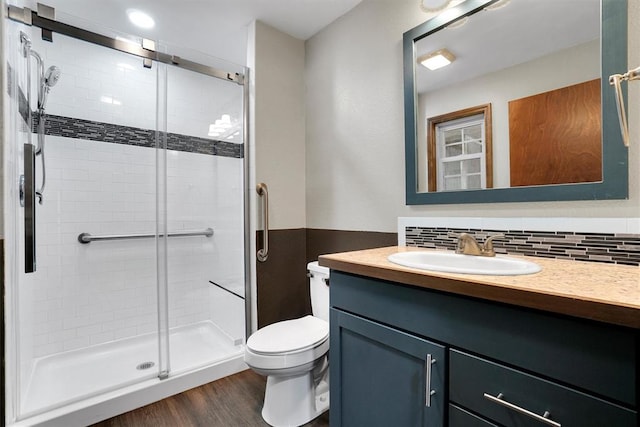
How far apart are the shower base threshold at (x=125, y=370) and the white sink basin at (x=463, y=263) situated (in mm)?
1466

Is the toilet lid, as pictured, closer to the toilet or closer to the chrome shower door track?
the toilet

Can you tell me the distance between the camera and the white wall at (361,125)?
167 centimetres

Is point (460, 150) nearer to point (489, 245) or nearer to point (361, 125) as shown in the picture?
point (489, 245)

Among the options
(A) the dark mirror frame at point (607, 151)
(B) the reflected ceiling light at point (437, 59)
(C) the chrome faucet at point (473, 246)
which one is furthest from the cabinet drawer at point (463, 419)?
(B) the reflected ceiling light at point (437, 59)

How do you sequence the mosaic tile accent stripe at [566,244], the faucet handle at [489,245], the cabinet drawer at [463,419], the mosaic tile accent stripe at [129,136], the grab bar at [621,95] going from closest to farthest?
Answer: 1. the cabinet drawer at [463,419]
2. the grab bar at [621,95]
3. the mosaic tile accent stripe at [566,244]
4. the faucet handle at [489,245]
5. the mosaic tile accent stripe at [129,136]

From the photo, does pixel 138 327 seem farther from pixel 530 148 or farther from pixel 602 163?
pixel 602 163

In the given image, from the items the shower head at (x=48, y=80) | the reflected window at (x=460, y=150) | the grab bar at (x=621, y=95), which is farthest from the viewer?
the shower head at (x=48, y=80)

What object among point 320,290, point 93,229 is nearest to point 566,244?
point 320,290

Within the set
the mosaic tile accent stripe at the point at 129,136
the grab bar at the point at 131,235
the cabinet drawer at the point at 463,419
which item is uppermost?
the mosaic tile accent stripe at the point at 129,136

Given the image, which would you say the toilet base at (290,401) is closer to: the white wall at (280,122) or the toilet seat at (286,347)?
the toilet seat at (286,347)

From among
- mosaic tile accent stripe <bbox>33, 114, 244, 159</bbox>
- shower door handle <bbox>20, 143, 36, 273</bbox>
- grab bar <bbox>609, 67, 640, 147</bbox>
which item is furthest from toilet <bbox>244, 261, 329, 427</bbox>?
grab bar <bbox>609, 67, 640, 147</bbox>

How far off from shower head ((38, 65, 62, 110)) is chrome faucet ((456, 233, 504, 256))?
2461 millimetres

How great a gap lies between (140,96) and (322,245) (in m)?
1.80

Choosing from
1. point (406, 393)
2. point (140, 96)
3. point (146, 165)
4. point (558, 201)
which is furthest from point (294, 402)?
point (140, 96)
